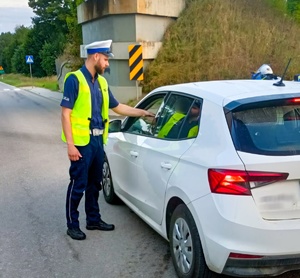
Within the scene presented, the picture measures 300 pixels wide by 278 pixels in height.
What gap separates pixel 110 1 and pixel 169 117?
Answer: 13287 millimetres

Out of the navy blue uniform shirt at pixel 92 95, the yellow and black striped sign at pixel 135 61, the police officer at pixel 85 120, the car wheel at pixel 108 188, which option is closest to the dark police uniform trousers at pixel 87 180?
the police officer at pixel 85 120

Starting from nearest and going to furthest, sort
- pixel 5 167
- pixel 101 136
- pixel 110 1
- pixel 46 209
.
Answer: pixel 101 136 → pixel 46 209 → pixel 5 167 → pixel 110 1

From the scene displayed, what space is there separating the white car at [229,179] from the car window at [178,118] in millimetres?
10

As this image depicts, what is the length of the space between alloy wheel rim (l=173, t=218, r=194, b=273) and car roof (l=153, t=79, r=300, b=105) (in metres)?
1.01

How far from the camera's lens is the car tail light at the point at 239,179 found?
117 inches

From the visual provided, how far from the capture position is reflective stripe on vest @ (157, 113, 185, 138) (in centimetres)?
397

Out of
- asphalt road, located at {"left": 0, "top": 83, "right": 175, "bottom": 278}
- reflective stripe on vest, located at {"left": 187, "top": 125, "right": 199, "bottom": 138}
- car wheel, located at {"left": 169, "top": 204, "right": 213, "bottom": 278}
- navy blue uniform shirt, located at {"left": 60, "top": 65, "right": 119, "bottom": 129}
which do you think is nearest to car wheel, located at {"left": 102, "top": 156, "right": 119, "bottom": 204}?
asphalt road, located at {"left": 0, "top": 83, "right": 175, "bottom": 278}

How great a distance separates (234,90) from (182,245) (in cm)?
131

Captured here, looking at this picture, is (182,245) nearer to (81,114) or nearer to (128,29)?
(81,114)

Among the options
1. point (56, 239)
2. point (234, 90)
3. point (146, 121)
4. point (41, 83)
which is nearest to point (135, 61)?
point (146, 121)

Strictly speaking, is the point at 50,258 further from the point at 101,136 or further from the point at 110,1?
the point at 110,1

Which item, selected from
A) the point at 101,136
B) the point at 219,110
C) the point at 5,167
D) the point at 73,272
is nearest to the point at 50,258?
the point at 73,272

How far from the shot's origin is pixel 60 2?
192 feet

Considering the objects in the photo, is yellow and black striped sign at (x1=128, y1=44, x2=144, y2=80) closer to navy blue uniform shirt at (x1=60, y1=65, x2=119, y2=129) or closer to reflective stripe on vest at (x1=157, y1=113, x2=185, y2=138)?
navy blue uniform shirt at (x1=60, y1=65, x2=119, y2=129)
